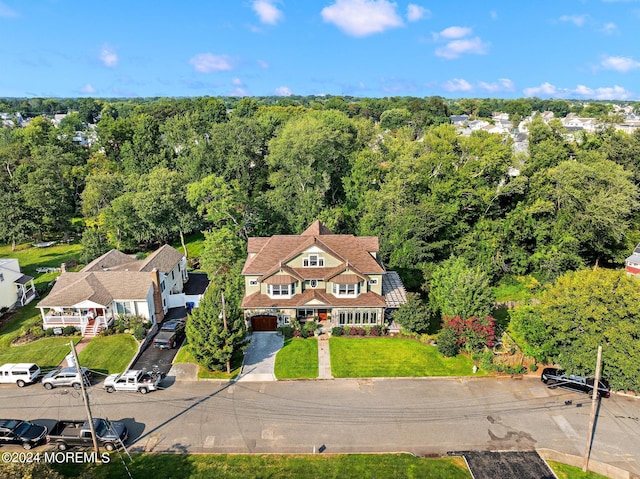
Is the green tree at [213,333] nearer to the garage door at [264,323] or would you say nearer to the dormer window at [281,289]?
the garage door at [264,323]

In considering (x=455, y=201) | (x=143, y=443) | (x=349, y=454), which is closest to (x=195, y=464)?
(x=143, y=443)

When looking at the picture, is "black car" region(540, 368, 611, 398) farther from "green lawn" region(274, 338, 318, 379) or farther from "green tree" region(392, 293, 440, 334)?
"green lawn" region(274, 338, 318, 379)

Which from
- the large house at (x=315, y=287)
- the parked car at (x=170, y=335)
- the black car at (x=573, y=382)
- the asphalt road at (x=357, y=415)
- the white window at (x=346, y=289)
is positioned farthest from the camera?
the white window at (x=346, y=289)

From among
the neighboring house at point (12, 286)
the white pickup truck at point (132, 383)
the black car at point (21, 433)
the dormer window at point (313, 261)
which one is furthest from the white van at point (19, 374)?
the dormer window at point (313, 261)

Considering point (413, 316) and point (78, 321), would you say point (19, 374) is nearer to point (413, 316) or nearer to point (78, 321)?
point (78, 321)

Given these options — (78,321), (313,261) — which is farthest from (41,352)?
(313,261)

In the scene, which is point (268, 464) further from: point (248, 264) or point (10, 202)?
point (10, 202)

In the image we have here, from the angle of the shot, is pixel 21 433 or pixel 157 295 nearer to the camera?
pixel 21 433
